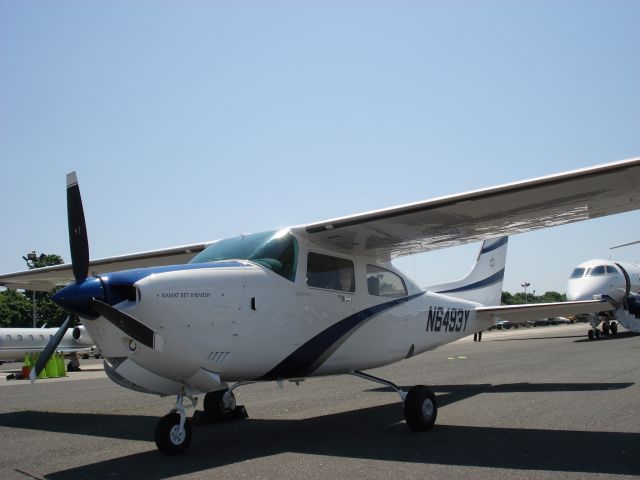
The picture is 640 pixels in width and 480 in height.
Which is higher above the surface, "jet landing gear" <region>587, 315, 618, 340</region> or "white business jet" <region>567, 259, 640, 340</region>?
"white business jet" <region>567, 259, 640, 340</region>

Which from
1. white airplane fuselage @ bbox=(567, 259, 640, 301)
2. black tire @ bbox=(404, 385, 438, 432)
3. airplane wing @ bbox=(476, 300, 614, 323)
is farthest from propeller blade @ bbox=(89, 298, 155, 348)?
white airplane fuselage @ bbox=(567, 259, 640, 301)

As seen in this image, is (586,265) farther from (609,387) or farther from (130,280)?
(130,280)

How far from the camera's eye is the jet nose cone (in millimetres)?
5762

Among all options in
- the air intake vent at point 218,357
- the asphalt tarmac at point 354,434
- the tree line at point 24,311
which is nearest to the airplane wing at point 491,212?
the air intake vent at point 218,357

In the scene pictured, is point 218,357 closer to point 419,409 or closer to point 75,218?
point 75,218

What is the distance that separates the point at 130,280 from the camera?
19.4 feet

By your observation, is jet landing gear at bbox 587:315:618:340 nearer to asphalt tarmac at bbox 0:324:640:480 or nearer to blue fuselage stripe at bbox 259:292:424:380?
asphalt tarmac at bbox 0:324:640:480

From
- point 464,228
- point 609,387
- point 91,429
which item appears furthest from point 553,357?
point 91,429

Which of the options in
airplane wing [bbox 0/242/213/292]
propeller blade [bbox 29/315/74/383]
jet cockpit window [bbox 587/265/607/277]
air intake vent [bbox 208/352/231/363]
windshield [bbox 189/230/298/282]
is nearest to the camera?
air intake vent [bbox 208/352/231/363]

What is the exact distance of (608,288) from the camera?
92.5 feet

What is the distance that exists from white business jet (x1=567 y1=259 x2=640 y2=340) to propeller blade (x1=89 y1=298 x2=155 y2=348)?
2576 centimetres

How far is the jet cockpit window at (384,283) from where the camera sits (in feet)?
29.4

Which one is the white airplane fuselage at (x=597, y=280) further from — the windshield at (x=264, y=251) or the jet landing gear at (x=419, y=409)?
the windshield at (x=264, y=251)

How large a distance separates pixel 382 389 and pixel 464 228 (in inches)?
196
